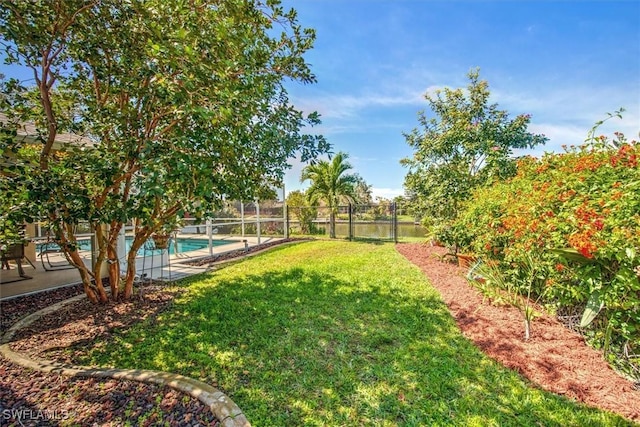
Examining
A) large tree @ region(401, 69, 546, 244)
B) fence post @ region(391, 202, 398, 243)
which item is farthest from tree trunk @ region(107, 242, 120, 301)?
fence post @ region(391, 202, 398, 243)

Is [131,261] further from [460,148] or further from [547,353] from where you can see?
[460,148]

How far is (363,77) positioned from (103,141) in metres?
7.87

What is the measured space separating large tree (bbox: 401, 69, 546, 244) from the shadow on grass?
360 centimetres

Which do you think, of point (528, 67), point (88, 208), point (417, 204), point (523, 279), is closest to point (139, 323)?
point (88, 208)

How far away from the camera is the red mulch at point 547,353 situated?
2561 mm

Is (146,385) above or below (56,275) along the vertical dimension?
below

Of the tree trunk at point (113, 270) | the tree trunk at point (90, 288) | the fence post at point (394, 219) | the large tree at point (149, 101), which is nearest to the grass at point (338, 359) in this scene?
the tree trunk at point (113, 270)

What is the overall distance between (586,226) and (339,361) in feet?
8.72

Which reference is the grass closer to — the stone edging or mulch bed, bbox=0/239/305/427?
the stone edging

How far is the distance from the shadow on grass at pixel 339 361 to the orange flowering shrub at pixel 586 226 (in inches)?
43.9

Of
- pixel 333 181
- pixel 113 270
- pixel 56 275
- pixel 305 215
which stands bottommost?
pixel 56 275

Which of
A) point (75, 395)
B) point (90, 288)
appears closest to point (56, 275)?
point (90, 288)

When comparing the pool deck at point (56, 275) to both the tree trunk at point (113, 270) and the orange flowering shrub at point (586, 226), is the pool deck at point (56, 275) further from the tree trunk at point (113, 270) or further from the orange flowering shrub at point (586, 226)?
the orange flowering shrub at point (586, 226)

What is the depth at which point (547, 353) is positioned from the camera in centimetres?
321
